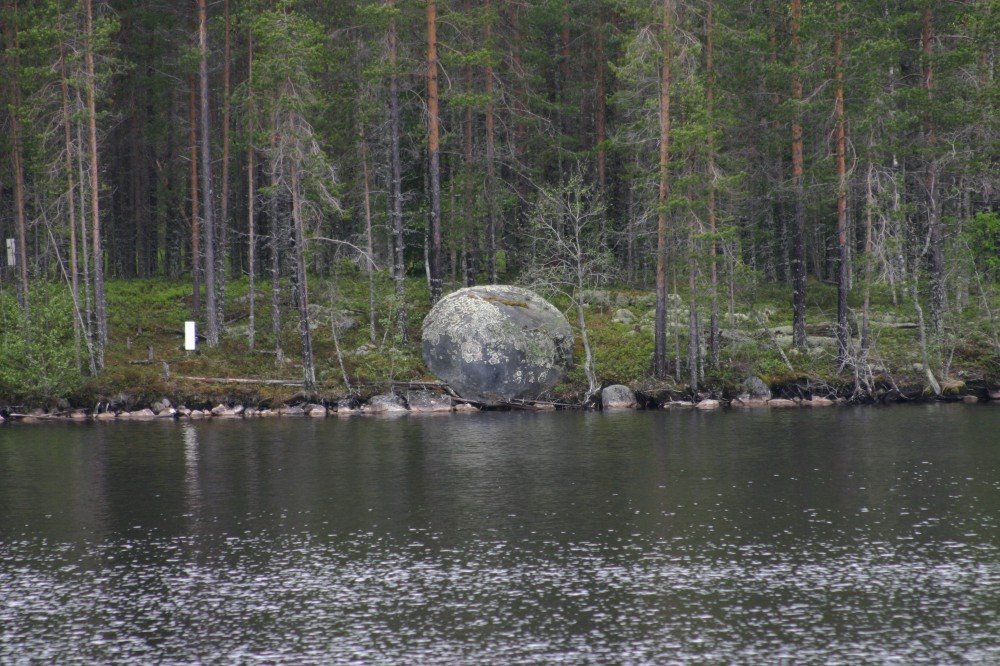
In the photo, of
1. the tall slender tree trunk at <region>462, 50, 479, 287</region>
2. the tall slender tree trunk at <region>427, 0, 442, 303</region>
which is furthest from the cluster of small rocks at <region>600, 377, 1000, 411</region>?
the tall slender tree trunk at <region>462, 50, 479, 287</region>

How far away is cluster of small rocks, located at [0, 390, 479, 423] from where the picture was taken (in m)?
39.5

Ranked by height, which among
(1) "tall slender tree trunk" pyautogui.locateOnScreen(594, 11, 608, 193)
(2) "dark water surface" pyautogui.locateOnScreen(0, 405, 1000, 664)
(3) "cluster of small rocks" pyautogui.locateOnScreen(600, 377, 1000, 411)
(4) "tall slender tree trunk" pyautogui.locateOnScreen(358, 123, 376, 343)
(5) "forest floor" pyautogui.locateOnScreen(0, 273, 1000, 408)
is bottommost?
(2) "dark water surface" pyautogui.locateOnScreen(0, 405, 1000, 664)

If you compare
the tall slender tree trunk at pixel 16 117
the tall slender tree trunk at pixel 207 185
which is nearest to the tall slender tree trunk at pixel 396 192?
the tall slender tree trunk at pixel 207 185

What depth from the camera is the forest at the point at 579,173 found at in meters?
39.7

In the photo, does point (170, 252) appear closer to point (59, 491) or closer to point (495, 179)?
point (495, 179)

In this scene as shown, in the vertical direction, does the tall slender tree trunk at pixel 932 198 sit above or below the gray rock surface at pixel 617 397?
above

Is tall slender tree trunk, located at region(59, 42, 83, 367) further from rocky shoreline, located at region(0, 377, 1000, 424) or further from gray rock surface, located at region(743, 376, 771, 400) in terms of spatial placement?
gray rock surface, located at region(743, 376, 771, 400)

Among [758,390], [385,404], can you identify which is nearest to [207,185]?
[385,404]

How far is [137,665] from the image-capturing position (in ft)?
41.4

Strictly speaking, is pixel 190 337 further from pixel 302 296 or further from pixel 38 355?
pixel 38 355

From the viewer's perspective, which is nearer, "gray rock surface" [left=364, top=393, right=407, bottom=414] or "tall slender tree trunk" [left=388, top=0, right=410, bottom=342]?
"gray rock surface" [left=364, top=393, right=407, bottom=414]

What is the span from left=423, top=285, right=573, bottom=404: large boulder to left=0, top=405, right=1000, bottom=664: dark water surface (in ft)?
28.6

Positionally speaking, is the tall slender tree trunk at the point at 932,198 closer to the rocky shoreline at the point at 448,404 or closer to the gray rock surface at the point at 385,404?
the rocky shoreline at the point at 448,404

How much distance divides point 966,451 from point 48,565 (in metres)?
22.4
